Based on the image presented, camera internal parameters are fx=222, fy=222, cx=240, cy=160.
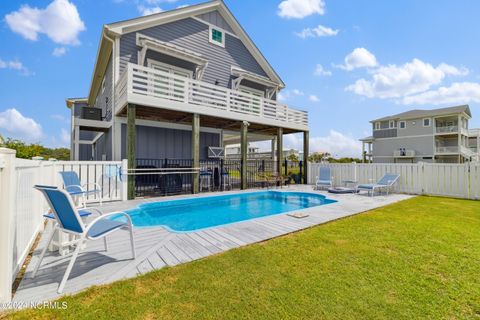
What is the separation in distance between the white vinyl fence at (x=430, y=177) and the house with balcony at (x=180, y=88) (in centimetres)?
453

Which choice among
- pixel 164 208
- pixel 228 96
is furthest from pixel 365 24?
pixel 164 208

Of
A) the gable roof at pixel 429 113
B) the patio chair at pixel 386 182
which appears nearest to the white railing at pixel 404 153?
the gable roof at pixel 429 113

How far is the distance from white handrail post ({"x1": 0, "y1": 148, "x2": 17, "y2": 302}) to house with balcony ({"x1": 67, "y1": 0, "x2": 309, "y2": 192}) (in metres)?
6.23

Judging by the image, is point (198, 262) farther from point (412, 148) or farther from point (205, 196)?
point (412, 148)

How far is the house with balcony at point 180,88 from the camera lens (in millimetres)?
9531

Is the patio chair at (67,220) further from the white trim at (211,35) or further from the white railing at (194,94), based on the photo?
the white trim at (211,35)

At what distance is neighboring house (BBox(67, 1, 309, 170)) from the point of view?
9.53 m

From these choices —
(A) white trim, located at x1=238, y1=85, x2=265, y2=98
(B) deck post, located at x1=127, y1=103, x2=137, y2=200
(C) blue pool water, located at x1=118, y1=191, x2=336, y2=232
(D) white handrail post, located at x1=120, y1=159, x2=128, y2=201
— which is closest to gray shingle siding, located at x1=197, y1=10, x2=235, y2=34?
(A) white trim, located at x1=238, y1=85, x2=265, y2=98

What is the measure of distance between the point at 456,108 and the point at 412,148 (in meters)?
6.52

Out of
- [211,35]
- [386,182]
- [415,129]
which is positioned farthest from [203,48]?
[415,129]

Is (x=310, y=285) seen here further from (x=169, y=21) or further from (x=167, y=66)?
(x=169, y=21)

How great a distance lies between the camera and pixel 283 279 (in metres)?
2.79

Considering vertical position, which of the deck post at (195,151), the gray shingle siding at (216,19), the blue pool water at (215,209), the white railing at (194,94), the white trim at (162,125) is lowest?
the blue pool water at (215,209)

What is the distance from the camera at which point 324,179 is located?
12.7m
